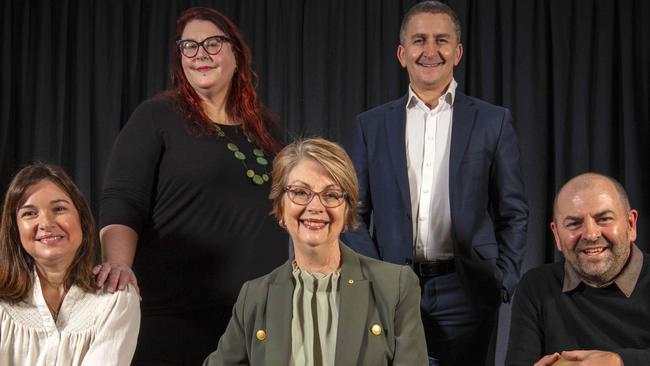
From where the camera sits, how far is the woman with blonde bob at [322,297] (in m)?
2.37

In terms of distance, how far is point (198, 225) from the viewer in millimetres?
2840

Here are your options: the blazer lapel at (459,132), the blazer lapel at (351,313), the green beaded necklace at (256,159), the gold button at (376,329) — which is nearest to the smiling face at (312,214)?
the blazer lapel at (351,313)

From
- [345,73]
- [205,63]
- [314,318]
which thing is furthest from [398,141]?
[345,73]

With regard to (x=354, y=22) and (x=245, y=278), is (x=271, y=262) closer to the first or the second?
(x=245, y=278)

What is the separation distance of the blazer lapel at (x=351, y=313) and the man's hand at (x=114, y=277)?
2.09ft

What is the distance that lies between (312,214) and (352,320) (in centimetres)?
30

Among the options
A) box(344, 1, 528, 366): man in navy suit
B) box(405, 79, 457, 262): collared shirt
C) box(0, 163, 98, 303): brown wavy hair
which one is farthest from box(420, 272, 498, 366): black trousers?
box(0, 163, 98, 303): brown wavy hair

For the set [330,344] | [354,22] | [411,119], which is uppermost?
[354,22]

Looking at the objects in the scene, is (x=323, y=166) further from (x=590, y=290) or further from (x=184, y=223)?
(x=590, y=290)

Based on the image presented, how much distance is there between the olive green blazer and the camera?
2.36 metres

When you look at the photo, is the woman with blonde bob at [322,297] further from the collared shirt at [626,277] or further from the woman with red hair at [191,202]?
the collared shirt at [626,277]

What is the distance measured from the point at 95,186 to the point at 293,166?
3.30 meters

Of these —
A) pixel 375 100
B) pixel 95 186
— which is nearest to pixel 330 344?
pixel 375 100

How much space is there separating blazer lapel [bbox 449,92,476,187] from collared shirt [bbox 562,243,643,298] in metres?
0.56
